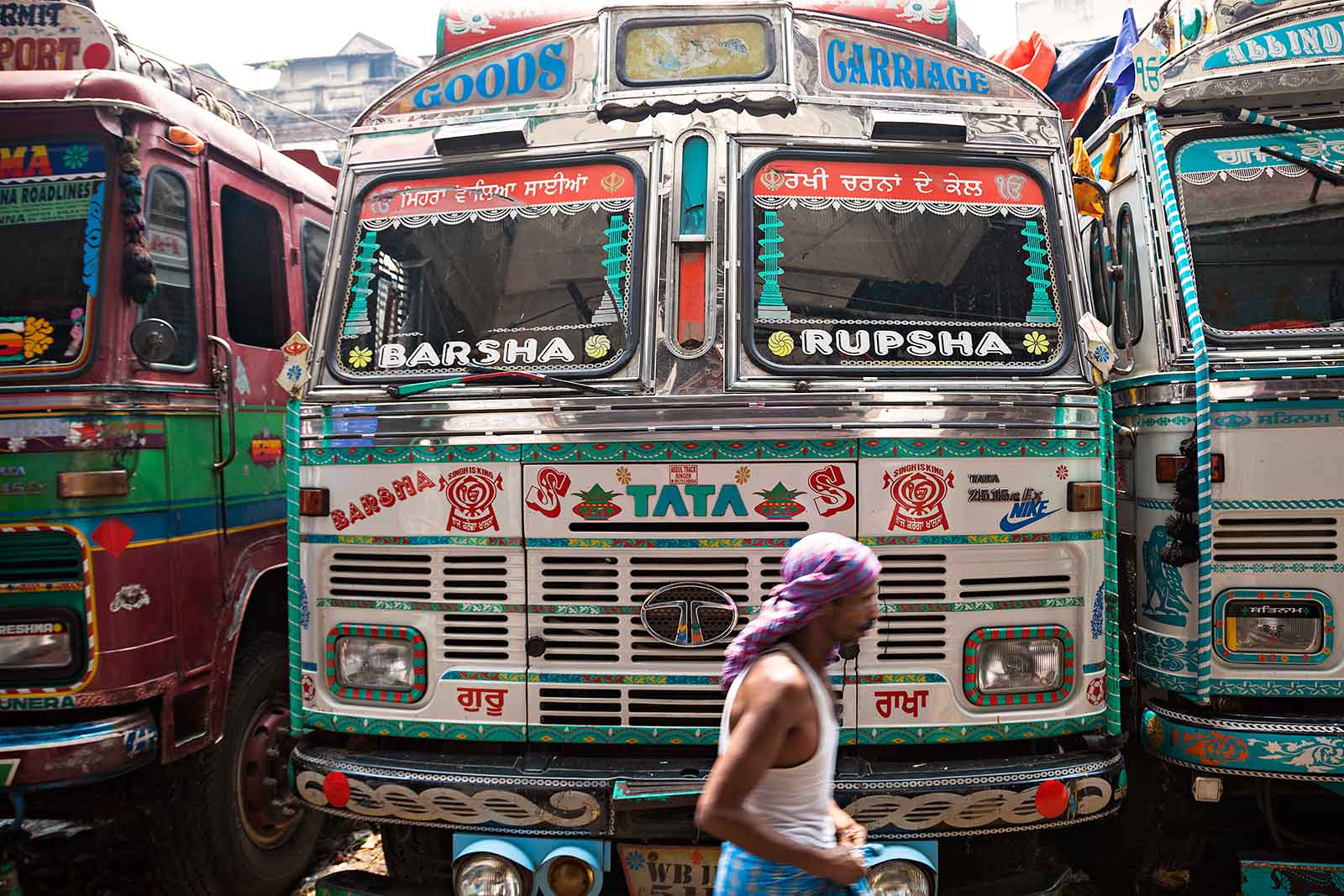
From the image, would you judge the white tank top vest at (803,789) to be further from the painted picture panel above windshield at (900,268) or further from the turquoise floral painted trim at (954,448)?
the painted picture panel above windshield at (900,268)

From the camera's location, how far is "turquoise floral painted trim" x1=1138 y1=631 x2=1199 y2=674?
3.83 metres

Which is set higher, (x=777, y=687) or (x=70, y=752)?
(x=777, y=687)

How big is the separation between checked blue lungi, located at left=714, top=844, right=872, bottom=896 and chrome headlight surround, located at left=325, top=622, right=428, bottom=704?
5.18 feet

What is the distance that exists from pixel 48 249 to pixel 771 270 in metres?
2.78

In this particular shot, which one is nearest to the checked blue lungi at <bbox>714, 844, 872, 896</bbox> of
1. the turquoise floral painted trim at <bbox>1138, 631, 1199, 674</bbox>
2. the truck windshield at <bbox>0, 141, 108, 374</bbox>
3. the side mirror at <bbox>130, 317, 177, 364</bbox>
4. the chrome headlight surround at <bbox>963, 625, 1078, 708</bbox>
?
the chrome headlight surround at <bbox>963, 625, 1078, 708</bbox>

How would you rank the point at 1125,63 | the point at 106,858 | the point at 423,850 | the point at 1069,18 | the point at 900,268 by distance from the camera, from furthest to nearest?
the point at 1069,18, the point at 106,858, the point at 1125,63, the point at 900,268, the point at 423,850

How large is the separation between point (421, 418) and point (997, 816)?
2255 millimetres

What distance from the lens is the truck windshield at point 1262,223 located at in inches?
161

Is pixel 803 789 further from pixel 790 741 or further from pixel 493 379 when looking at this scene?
pixel 493 379

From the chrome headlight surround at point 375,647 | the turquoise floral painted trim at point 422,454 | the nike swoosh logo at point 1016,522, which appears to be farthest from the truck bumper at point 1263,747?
the chrome headlight surround at point 375,647

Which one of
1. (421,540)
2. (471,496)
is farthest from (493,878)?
(471,496)

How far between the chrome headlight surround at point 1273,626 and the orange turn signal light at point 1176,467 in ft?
1.41

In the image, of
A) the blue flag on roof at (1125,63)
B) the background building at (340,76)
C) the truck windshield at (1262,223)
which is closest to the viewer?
the truck windshield at (1262,223)

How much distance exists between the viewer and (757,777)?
213 cm
